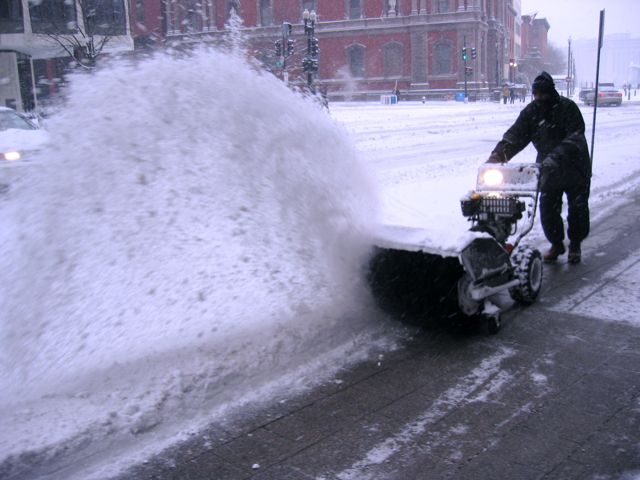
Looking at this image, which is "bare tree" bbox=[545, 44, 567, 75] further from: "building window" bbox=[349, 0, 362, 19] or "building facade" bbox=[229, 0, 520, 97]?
"building window" bbox=[349, 0, 362, 19]

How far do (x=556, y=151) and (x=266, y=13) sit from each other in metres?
55.3

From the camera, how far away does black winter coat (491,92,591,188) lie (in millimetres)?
6062

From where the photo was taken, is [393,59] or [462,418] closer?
[462,418]

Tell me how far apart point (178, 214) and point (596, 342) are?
3.18m

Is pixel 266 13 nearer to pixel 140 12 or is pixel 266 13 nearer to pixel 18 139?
pixel 140 12

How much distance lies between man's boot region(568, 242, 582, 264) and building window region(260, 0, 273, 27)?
54.0 metres

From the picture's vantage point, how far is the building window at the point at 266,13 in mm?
56812

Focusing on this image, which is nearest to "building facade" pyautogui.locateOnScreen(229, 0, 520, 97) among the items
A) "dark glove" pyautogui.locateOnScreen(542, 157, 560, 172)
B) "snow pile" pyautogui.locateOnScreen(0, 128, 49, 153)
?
"snow pile" pyautogui.locateOnScreen(0, 128, 49, 153)

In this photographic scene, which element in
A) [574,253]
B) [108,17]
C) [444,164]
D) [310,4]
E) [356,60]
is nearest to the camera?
[574,253]

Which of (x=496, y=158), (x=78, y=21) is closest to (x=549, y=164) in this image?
(x=496, y=158)

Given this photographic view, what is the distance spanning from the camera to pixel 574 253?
6363 mm

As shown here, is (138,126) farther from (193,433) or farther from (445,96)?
(445,96)

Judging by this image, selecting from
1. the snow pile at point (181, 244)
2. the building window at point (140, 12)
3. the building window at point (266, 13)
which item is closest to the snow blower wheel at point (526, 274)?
the snow pile at point (181, 244)

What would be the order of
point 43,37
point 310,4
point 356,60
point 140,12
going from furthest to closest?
point 356,60, point 310,4, point 140,12, point 43,37
